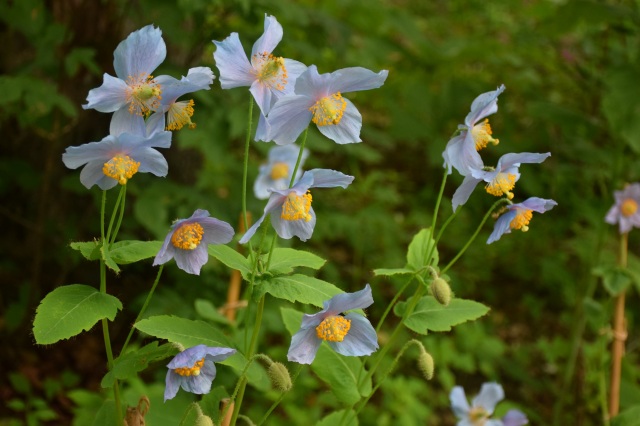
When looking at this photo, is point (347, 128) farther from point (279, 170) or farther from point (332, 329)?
point (279, 170)

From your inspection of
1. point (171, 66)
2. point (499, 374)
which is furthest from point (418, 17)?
point (171, 66)

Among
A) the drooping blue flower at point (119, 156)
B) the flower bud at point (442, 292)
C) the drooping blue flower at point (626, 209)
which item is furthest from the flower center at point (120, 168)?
the drooping blue flower at point (626, 209)

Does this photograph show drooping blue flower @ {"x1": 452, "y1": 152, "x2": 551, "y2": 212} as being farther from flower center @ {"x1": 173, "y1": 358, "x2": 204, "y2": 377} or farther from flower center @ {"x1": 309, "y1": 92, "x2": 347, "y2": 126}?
flower center @ {"x1": 173, "y1": 358, "x2": 204, "y2": 377}

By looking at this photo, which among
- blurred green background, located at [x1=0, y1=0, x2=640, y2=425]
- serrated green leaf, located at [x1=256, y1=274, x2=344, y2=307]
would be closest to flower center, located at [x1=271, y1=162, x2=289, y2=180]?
blurred green background, located at [x1=0, y1=0, x2=640, y2=425]

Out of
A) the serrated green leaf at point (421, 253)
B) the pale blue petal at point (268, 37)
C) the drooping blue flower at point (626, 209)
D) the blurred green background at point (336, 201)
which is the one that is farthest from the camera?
the blurred green background at point (336, 201)

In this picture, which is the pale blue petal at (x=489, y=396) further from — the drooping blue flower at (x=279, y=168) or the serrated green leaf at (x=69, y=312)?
the serrated green leaf at (x=69, y=312)
